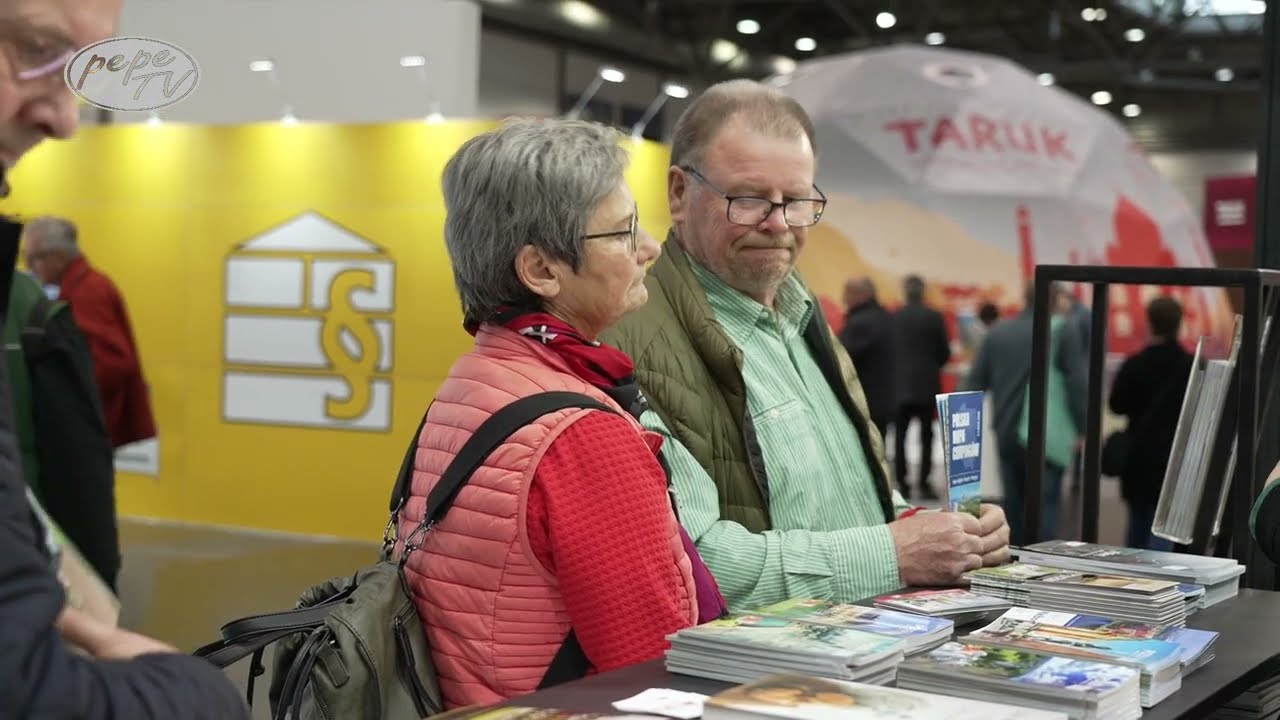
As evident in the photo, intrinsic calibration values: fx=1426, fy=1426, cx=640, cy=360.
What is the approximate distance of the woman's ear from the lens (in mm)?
1773

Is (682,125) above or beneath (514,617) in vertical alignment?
above

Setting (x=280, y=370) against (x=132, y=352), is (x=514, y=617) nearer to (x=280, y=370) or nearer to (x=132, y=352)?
(x=132, y=352)

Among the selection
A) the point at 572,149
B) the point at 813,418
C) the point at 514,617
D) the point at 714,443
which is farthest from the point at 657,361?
the point at 514,617

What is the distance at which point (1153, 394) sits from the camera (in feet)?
20.4

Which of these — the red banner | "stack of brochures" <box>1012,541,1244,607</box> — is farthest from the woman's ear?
the red banner

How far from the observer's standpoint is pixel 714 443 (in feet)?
7.13

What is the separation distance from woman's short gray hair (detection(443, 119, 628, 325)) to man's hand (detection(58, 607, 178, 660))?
2.77ft

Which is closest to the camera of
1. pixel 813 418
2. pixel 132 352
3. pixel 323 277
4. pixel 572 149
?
pixel 572 149

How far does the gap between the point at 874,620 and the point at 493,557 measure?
45cm

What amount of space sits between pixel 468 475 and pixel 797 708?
21.3 inches

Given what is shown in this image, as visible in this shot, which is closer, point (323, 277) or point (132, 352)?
point (132, 352)

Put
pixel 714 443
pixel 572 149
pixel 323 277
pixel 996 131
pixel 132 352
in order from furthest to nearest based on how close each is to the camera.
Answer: pixel 996 131, pixel 323 277, pixel 132 352, pixel 714 443, pixel 572 149

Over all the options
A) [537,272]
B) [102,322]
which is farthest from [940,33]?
[537,272]

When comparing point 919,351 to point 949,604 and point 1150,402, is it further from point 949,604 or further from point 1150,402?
point 949,604
